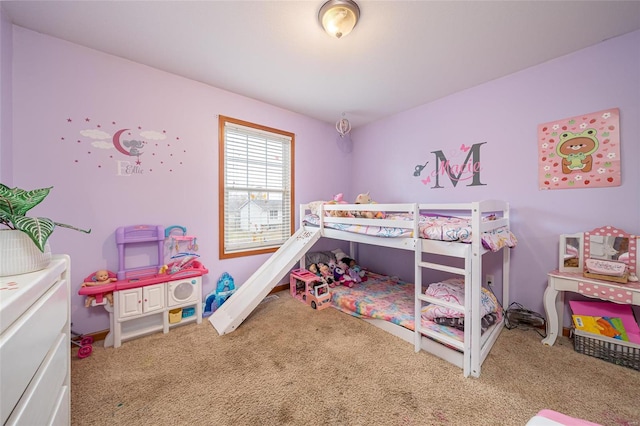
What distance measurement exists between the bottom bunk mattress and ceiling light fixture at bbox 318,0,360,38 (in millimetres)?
2304

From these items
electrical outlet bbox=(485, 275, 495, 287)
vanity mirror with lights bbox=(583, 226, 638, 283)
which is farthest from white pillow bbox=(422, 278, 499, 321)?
vanity mirror with lights bbox=(583, 226, 638, 283)

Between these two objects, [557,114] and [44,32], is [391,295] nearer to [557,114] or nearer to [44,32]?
[557,114]

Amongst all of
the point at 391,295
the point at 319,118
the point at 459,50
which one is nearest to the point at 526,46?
the point at 459,50

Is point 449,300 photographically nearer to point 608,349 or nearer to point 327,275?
point 608,349

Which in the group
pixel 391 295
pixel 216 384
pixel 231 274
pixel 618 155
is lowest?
pixel 216 384

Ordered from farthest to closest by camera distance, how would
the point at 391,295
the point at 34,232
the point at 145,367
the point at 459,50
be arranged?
the point at 391,295
the point at 459,50
the point at 145,367
the point at 34,232

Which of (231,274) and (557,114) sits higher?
(557,114)

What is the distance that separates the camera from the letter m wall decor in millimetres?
1933

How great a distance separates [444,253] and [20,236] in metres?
2.33

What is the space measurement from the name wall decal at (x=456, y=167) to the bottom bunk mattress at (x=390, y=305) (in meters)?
1.36

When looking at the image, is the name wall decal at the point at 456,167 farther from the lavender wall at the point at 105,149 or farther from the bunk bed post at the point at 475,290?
the lavender wall at the point at 105,149

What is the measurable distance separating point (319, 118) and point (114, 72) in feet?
7.74

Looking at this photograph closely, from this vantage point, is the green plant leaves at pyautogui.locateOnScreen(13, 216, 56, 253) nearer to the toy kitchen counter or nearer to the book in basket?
the toy kitchen counter

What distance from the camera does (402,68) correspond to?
7.59 ft
